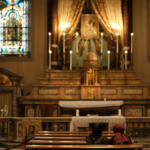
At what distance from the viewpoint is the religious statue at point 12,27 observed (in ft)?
46.0

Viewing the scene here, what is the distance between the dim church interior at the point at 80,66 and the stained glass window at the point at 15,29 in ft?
0.61

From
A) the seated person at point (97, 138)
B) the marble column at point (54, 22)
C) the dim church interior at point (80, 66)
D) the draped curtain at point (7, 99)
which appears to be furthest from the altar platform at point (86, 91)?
the seated person at point (97, 138)

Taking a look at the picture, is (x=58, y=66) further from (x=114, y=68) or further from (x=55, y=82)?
(x=114, y=68)

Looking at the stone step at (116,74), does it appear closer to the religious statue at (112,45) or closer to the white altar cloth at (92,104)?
the religious statue at (112,45)

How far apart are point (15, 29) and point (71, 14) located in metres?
2.64

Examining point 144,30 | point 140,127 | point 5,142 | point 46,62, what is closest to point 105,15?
point 144,30

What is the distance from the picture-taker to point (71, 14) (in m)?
13.0

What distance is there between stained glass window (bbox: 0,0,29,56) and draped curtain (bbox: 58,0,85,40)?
1.77 metres

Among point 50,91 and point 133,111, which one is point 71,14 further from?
point 133,111

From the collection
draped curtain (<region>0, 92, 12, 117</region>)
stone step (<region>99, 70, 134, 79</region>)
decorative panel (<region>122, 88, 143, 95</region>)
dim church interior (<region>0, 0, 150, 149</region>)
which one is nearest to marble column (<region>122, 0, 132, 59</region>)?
dim church interior (<region>0, 0, 150, 149</region>)

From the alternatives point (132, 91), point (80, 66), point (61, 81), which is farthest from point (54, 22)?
point (132, 91)

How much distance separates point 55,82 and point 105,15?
332 cm

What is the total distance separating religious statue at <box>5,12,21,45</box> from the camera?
14023 millimetres

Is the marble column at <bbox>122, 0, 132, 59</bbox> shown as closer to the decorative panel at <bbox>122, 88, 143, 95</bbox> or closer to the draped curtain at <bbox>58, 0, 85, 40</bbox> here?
the draped curtain at <bbox>58, 0, 85, 40</bbox>
